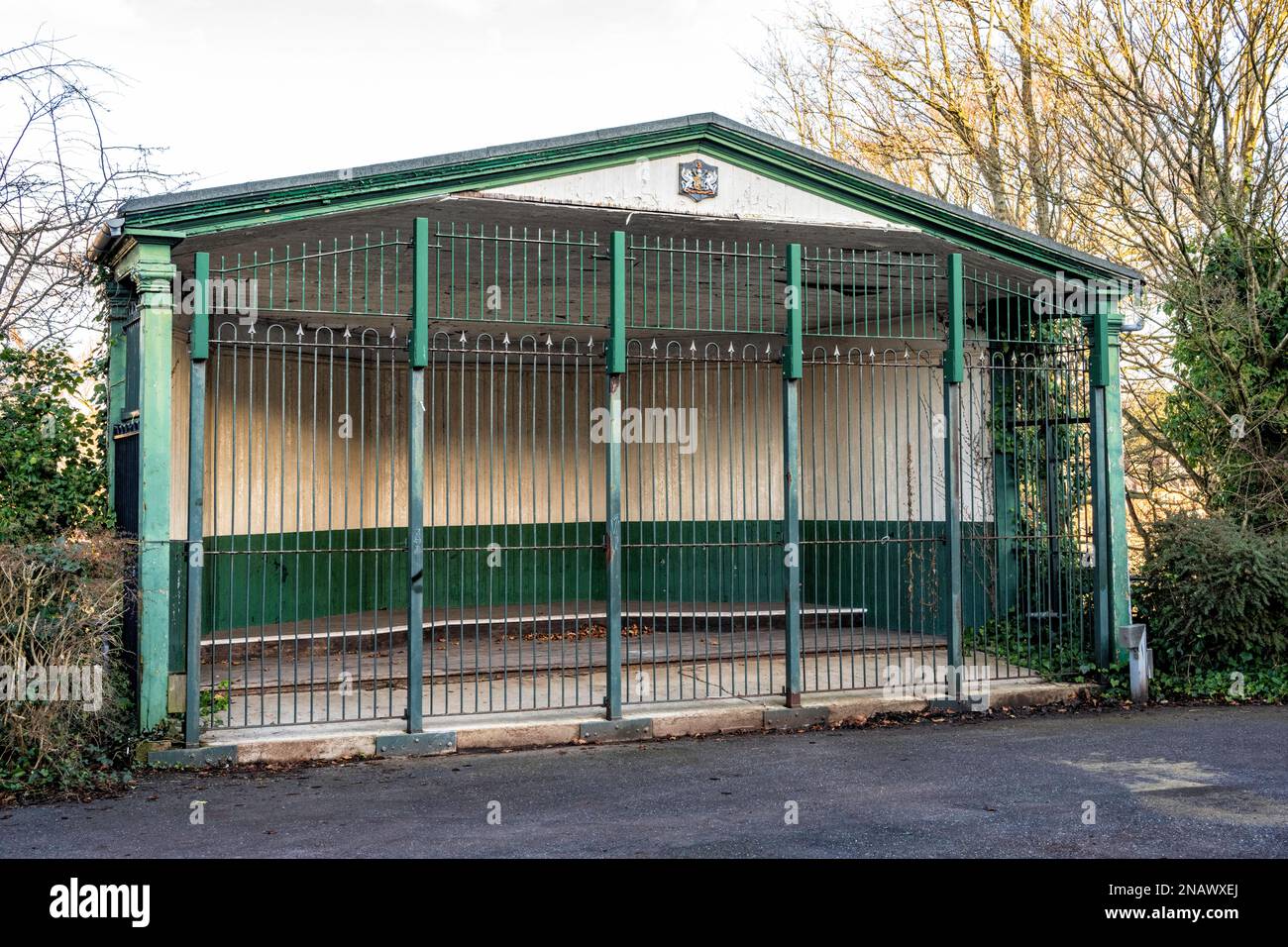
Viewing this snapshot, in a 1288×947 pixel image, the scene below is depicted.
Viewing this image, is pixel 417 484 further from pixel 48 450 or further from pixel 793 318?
pixel 793 318

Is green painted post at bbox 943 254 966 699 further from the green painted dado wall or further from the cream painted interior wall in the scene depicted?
the cream painted interior wall

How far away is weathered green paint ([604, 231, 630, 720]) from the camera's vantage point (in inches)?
313

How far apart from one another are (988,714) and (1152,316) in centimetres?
599

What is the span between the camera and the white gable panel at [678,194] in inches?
327

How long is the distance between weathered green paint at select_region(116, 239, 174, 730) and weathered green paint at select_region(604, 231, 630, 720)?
292cm

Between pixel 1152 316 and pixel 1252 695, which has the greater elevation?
pixel 1152 316

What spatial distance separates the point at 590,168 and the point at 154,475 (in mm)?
3742

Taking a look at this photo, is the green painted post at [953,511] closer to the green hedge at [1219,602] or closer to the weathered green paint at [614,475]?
the green hedge at [1219,602]

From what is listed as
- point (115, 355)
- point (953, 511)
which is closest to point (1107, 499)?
point (953, 511)

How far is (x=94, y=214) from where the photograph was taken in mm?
8727

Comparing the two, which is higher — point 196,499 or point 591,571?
point 196,499

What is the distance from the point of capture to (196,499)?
282 inches
